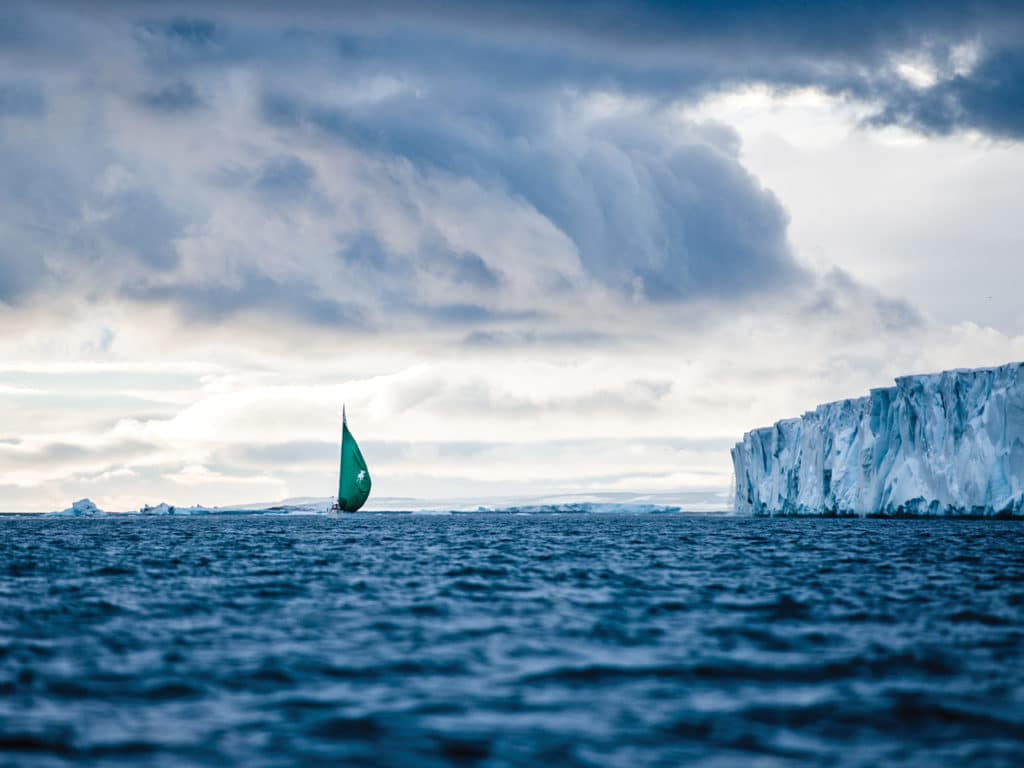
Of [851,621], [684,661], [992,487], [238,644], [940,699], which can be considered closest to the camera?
[940,699]

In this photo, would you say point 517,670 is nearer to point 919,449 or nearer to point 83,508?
point 919,449

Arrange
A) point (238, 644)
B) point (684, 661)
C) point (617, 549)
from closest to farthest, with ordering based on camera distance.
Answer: point (684, 661)
point (238, 644)
point (617, 549)

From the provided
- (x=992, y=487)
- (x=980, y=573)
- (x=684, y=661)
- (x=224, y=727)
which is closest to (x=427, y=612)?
(x=684, y=661)

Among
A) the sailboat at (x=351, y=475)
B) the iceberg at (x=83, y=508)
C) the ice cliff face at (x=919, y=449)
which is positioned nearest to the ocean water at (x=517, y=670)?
the ice cliff face at (x=919, y=449)

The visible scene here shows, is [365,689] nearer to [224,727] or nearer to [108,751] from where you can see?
[224,727]

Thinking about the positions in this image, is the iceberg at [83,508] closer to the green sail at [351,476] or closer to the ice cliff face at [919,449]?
the green sail at [351,476]

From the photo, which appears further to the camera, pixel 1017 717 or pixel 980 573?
pixel 980 573

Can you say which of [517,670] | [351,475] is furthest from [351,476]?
[517,670]
